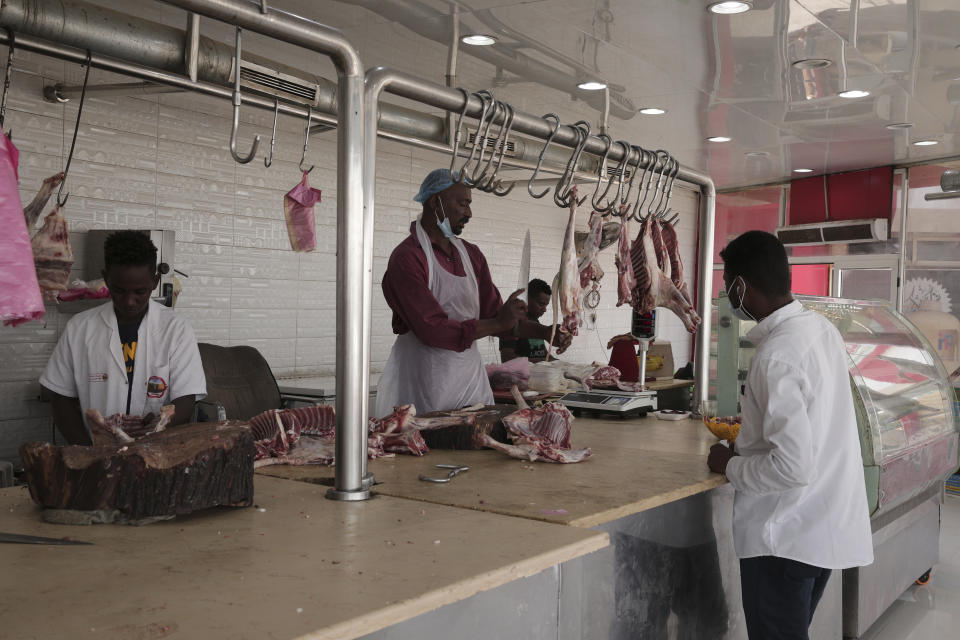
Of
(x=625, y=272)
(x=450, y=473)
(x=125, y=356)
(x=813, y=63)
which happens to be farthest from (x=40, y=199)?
(x=813, y=63)

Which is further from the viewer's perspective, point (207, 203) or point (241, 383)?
point (207, 203)

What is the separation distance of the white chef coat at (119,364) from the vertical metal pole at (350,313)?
1.38 meters

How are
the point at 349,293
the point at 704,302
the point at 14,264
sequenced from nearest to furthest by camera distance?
the point at 14,264 < the point at 349,293 < the point at 704,302

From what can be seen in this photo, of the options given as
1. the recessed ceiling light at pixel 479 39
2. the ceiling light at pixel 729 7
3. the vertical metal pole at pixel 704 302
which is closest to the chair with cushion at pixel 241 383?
the recessed ceiling light at pixel 479 39

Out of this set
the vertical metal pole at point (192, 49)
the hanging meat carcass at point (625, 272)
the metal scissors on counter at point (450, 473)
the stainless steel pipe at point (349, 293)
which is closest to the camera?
the stainless steel pipe at point (349, 293)

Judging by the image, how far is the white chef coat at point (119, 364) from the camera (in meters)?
3.21

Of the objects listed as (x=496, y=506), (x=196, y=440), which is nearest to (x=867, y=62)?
(x=496, y=506)

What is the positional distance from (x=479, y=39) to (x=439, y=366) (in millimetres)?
2392

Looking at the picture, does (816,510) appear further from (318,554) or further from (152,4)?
(152,4)

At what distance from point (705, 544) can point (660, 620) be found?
347mm

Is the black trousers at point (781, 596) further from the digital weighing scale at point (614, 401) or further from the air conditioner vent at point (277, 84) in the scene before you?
the air conditioner vent at point (277, 84)

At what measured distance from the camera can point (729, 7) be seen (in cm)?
445

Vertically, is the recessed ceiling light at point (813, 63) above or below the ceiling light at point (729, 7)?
above

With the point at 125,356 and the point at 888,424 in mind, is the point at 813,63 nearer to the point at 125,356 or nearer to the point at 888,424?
the point at 888,424
